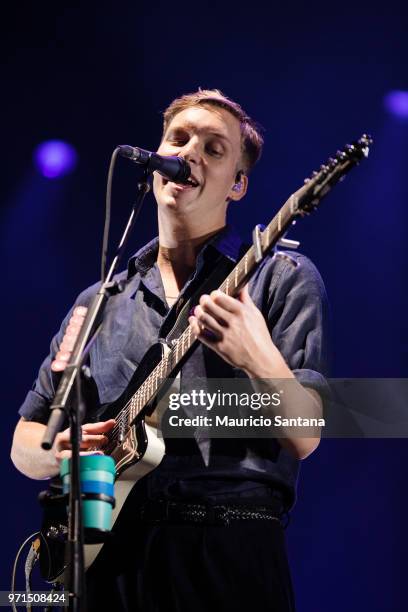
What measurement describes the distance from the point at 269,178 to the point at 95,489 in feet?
7.60

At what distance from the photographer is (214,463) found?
2158 mm

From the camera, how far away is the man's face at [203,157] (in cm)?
270

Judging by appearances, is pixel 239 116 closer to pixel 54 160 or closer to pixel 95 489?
pixel 54 160

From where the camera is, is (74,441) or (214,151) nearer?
(74,441)

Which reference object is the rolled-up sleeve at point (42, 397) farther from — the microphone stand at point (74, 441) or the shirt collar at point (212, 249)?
the microphone stand at point (74, 441)

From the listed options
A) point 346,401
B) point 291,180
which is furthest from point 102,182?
point 346,401

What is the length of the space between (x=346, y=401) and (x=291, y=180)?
3.89 ft

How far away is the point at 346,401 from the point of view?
3.05 m

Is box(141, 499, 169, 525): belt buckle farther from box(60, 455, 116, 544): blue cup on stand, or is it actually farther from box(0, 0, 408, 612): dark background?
box(0, 0, 408, 612): dark background

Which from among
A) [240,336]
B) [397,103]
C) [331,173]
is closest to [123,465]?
[240,336]

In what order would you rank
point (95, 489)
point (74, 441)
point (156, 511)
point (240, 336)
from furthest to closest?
point (156, 511) < point (240, 336) < point (95, 489) < point (74, 441)

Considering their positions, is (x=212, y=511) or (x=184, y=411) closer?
(x=212, y=511)

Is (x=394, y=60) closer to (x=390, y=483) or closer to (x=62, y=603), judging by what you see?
(x=390, y=483)

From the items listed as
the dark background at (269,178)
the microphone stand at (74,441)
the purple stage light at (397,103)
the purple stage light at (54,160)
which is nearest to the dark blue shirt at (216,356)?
the microphone stand at (74,441)
